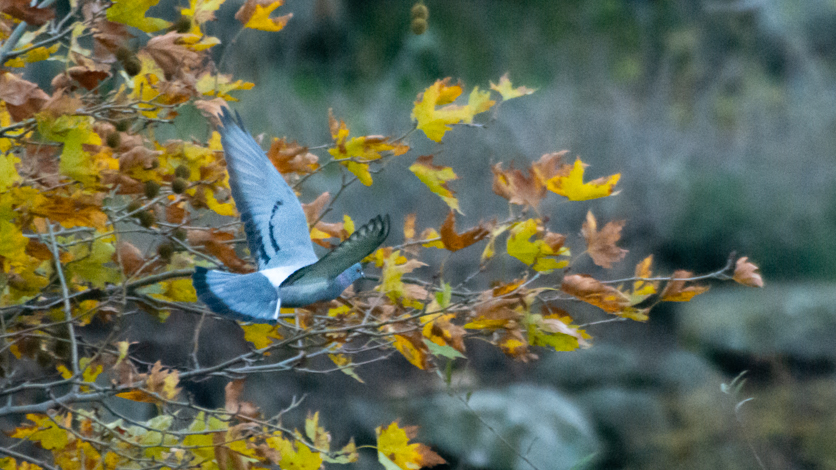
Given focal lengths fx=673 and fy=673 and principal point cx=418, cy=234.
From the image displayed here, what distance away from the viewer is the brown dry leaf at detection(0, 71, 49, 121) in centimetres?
73

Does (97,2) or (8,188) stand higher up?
(97,2)

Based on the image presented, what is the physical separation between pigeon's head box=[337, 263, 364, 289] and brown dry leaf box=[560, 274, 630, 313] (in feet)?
0.90

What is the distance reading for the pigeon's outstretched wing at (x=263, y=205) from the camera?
92cm

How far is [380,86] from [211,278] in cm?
449

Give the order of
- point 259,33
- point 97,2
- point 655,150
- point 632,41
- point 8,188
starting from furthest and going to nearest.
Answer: point 632,41 < point 655,150 < point 259,33 < point 97,2 < point 8,188

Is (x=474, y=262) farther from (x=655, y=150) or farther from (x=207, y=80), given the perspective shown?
(x=207, y=80)

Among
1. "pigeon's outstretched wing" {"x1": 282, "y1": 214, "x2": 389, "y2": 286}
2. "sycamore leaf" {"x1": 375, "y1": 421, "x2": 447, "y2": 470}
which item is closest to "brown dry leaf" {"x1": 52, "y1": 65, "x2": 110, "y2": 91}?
"pigeon's outstretched wing" {"x1": 282, "y1": 214, "x2": 389, "y2": 286}

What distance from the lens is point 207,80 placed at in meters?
1.01

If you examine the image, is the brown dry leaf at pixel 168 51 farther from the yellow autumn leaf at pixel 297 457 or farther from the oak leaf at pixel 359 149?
the yellow autumn leaf at pixel 297 457

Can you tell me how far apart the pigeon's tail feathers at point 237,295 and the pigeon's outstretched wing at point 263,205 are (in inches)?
3.5

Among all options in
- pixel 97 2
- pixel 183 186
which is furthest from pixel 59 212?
pixel 97 2

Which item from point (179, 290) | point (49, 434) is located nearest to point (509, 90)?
point (179, 290)

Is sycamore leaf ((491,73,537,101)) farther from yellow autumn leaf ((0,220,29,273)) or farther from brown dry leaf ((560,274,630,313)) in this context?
yellow autumn leaf ((0,220,29,273))

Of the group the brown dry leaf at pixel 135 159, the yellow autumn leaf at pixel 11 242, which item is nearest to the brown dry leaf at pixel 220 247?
the brown dry leaf at pixel 135 159
